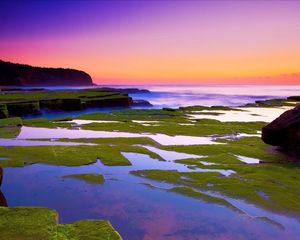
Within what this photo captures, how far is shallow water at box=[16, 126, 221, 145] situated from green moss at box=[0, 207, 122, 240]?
17.6 meters

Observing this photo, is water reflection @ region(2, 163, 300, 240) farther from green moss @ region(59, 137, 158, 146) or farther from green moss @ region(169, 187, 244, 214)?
green moss @ region(59, 137, 158, 146)

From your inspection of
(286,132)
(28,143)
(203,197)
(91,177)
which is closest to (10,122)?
(28,143)

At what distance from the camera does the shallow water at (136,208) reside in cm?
1138

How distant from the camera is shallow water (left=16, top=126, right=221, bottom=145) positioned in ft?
93.9

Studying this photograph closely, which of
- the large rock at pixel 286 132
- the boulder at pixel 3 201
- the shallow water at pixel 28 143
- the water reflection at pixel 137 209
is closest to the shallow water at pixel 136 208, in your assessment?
the water reflection at pixel 137 209

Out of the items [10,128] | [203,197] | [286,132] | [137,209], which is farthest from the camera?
[10,128]

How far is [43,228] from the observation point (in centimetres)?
941

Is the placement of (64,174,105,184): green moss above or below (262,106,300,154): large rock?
below

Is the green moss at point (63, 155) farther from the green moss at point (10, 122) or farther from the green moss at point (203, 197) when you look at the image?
the green moss at point (10, 122)

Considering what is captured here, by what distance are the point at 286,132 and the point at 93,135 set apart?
16538 millimetres

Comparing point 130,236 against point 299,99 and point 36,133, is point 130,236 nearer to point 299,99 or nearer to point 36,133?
point 36,133

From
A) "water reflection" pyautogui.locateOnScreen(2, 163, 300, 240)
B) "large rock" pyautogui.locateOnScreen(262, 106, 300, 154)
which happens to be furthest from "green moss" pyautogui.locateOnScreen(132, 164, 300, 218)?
"large rock" pyautogui.locateOnScreen(262, 106, 300, 154)

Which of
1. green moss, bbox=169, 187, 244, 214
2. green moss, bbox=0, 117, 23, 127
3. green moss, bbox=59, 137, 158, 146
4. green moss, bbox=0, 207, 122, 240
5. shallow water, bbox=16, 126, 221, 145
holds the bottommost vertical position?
shallow water, bbox=16, 126, 221, 145

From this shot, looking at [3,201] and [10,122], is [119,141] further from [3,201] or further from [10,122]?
[10,122]
